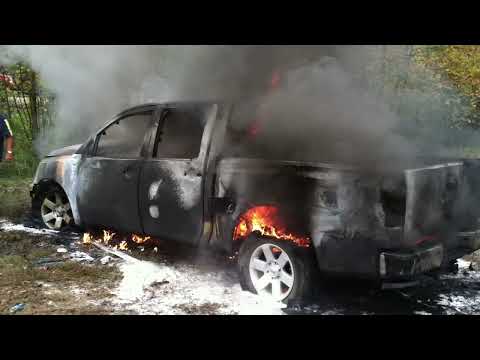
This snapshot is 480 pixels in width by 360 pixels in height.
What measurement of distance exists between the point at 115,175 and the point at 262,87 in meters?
1.79

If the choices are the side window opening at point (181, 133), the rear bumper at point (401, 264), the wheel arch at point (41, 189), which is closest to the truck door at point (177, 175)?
the side window opening at point (181, 133)

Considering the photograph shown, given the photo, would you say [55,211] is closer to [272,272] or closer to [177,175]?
[177,175]

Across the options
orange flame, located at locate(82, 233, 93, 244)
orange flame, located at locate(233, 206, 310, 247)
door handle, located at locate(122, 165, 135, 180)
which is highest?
door handle, located at locate(122, 165, 135, 180)

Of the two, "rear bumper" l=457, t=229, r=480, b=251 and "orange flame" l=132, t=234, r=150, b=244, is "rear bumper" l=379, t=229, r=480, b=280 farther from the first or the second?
"orange flame" l=132, t=234, r=150, b=244

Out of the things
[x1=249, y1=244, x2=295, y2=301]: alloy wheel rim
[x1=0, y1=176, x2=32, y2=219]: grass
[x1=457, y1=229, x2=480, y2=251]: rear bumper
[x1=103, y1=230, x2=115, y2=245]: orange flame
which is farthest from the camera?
[x1=0, y1=176, x2=32, y2=219]: grass

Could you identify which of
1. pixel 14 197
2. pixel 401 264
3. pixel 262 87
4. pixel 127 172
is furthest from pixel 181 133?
pixel 14 197

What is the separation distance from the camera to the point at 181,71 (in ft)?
20.4

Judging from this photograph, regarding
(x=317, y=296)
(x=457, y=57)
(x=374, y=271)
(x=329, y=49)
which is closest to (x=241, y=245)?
(x=317, y=296)

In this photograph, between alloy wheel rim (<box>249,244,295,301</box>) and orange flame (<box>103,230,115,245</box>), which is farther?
orange flame (<box>103,230,115,245</box>)

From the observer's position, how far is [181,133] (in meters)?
4.50

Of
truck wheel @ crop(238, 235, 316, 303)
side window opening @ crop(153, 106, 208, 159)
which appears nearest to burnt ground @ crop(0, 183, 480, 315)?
truck wheel @ crop(238, 235, 316, 303)

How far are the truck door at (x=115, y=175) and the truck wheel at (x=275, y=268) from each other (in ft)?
4.33

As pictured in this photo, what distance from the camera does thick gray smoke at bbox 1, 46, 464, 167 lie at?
158 inches

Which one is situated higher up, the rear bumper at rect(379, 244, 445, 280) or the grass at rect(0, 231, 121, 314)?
the rear bumper at rect(379, 244, 445, 280)
